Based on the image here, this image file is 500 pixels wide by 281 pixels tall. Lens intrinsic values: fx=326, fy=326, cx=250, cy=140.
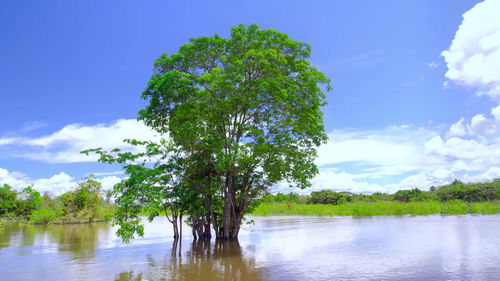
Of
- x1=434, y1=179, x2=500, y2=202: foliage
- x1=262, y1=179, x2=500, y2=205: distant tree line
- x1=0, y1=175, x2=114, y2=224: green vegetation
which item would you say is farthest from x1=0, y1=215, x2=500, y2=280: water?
x1=434, y1=179, x2=500, y2=202: foliage

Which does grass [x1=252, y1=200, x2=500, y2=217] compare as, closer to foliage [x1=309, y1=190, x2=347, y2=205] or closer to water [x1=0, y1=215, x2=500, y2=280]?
foliage [x1=309, y1=190, x2=347, y2=205]

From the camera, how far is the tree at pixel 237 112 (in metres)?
16.3

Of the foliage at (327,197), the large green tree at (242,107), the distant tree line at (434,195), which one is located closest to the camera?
the large green tree at (242,107)

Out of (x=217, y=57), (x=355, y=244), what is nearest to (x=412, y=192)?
(x=355, y=244)

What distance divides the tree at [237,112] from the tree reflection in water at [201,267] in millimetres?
3855

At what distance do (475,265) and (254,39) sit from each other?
1403 centimetres

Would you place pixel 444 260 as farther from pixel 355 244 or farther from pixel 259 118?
pixel 259 118

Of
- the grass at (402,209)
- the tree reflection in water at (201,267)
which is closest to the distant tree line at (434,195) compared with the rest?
the grass at (402,209)

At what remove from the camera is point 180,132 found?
1692cm

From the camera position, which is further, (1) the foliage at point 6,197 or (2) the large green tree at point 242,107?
(1) the foliage at point 6,197

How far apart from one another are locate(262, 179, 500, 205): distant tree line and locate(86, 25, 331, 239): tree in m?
14.3

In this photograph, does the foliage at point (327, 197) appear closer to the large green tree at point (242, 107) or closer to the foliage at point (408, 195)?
the foliage at point (408, 195)

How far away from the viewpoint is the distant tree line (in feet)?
177

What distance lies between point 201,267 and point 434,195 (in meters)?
62.1
